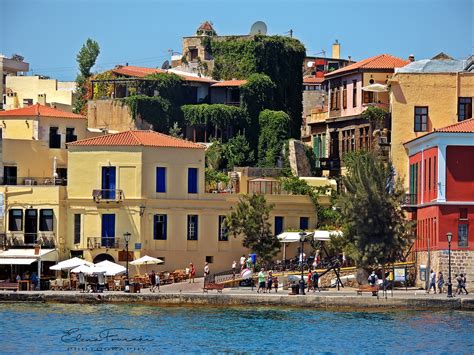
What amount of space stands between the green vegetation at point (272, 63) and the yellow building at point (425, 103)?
58.3 ft

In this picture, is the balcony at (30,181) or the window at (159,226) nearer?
the window at (159,226)

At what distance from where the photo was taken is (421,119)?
8950 cm

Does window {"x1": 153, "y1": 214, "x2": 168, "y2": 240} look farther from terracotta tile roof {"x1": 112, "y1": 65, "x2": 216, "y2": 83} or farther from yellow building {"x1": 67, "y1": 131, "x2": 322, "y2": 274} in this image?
terracotta tile roof {"x1": 112, "y1": 65, "x2": 216, "y2": 83}

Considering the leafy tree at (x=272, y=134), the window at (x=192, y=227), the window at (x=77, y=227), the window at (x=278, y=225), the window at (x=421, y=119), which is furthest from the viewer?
the leafy tree at (x=272, y=134)

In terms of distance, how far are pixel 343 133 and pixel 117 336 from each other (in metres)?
40.7

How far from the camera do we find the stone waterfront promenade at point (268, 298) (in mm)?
69375

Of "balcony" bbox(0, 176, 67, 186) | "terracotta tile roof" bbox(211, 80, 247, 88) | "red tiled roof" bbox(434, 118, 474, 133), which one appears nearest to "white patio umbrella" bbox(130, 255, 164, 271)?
"balcony" bbox(0, 176, 67, 186)

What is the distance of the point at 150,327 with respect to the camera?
64.7m

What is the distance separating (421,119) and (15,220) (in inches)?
884

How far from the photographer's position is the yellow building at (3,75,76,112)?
109562 millimetres

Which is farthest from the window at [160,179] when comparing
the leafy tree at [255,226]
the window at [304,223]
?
the window at [304,223]

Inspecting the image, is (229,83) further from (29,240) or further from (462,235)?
(462,235)

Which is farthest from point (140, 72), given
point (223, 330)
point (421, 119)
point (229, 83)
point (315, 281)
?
point (223, 330)

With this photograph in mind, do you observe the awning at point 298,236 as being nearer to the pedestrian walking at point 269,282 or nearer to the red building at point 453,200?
the red building at point 453,200
